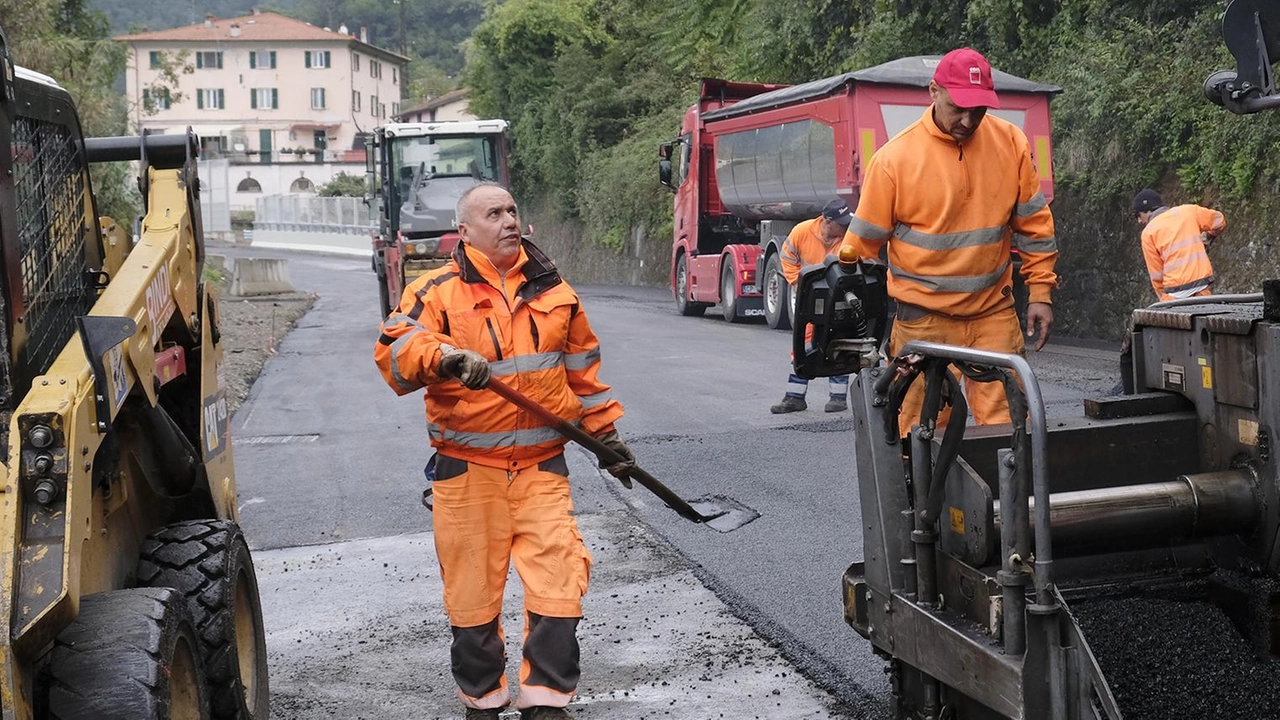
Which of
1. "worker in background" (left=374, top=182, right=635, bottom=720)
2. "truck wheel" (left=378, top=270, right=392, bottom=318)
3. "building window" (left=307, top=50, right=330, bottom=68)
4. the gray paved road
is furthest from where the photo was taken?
"building window" (left=307, top=50, right=330, bottom=68)

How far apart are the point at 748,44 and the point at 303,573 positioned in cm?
2334

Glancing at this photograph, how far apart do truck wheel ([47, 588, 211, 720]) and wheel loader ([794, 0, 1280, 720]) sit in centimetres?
185

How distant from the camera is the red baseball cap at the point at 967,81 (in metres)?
5.11

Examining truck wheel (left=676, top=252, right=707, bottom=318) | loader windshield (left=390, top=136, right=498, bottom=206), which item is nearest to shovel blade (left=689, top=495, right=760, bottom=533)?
loader windshield (left=390, top=136, right=498, bottom=206)

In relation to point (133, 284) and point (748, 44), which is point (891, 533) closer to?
point (133, 284)

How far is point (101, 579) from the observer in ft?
12.9

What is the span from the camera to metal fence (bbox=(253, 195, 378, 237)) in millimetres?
59500

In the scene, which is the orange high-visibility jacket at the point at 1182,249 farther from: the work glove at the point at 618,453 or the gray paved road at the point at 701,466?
the work glove at the point at 618,453

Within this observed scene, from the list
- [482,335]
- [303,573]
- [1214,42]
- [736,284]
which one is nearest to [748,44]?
[736,284]

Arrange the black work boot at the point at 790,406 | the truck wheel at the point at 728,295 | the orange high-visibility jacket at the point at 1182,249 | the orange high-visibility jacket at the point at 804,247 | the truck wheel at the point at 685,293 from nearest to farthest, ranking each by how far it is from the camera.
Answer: the orange high-visibility jacket at the point at 1182,249
the black work boot at the point at 790,406
the orange high-visibility jacket at the point at 804,247
the truck wheel at the point at 728,295
the truck wheel at the point at 685,293

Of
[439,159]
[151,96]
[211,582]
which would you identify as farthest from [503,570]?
[151,96]

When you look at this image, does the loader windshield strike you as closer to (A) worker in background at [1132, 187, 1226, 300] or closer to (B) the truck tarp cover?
(B) the truck tarp cover

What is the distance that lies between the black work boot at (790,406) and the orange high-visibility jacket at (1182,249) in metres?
2.83

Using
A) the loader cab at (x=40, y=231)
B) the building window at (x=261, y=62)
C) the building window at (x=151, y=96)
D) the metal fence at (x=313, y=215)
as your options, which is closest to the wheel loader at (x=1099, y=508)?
the loader cab at (x=40, y=231)
